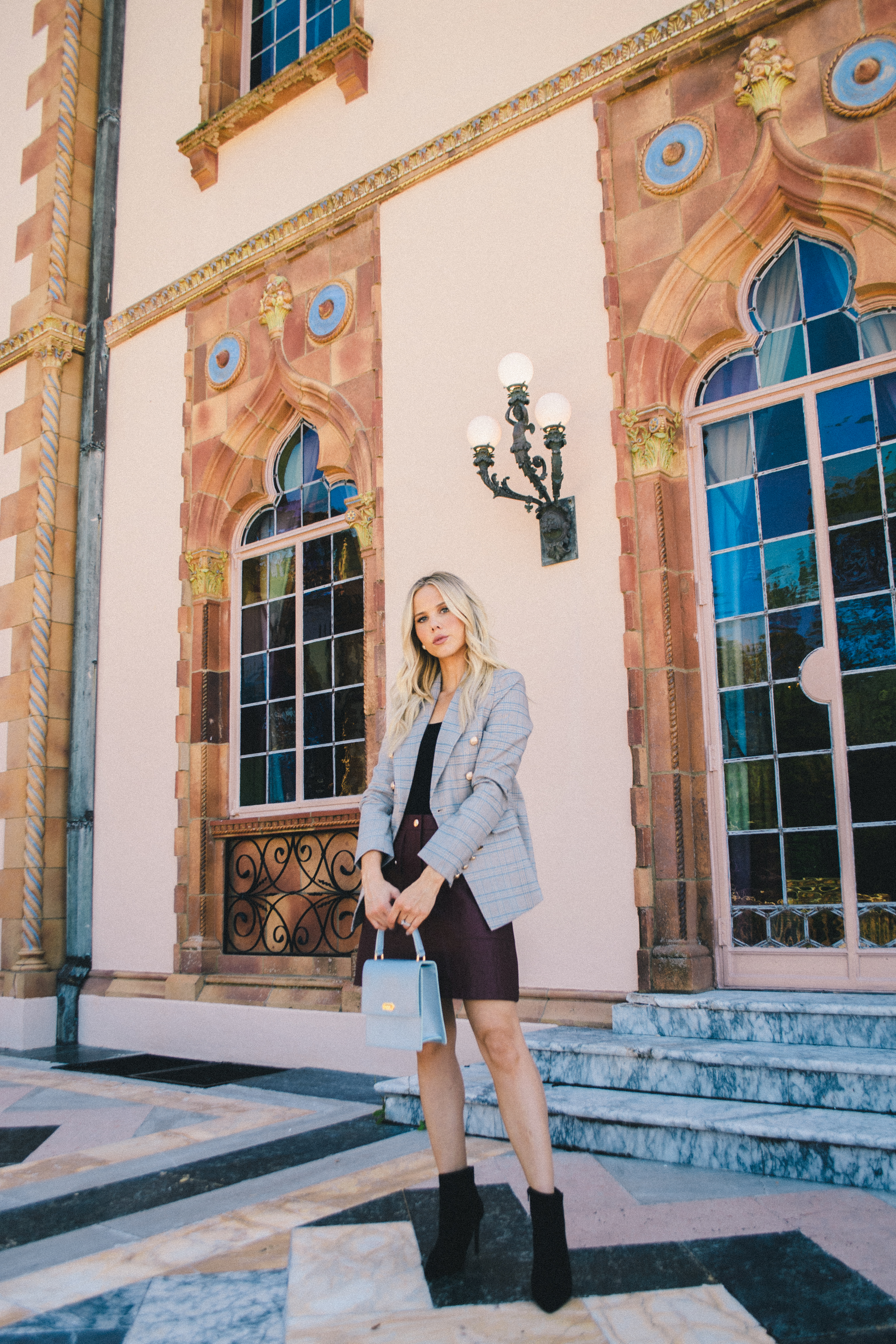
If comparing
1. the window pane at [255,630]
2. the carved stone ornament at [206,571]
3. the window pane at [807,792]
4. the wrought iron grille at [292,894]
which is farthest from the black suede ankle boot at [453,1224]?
the carved stone ornament at [206,571]

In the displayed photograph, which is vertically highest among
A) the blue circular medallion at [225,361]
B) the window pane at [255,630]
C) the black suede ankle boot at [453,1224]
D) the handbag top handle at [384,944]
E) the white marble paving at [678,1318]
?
the blue circular medallion at [225,361]

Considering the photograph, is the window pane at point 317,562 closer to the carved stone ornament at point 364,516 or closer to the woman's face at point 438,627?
the carved stone ornament at point 364,516

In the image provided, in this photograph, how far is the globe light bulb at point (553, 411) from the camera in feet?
15.0

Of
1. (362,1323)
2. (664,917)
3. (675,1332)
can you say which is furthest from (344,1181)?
(664,917)

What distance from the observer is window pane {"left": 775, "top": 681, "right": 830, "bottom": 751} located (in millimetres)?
4238

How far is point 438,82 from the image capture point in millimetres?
5742

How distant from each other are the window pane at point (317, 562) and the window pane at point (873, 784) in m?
3.20

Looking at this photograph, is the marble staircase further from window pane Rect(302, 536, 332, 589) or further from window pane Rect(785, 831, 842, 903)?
window pane Rect(302, 536, 332, 589)

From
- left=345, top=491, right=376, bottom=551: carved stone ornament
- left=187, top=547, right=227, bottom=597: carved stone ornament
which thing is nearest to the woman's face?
left=345, top=491, right=376, bottom=551: carved stone ornament

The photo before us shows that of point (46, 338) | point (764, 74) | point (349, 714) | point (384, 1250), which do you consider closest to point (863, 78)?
point (764, 74)

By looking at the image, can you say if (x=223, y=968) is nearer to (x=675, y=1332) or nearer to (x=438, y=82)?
(x=675, y=1332)

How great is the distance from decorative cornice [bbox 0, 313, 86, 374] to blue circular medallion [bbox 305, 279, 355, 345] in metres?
2.22

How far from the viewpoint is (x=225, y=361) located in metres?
6.61

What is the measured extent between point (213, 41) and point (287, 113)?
110 cm
